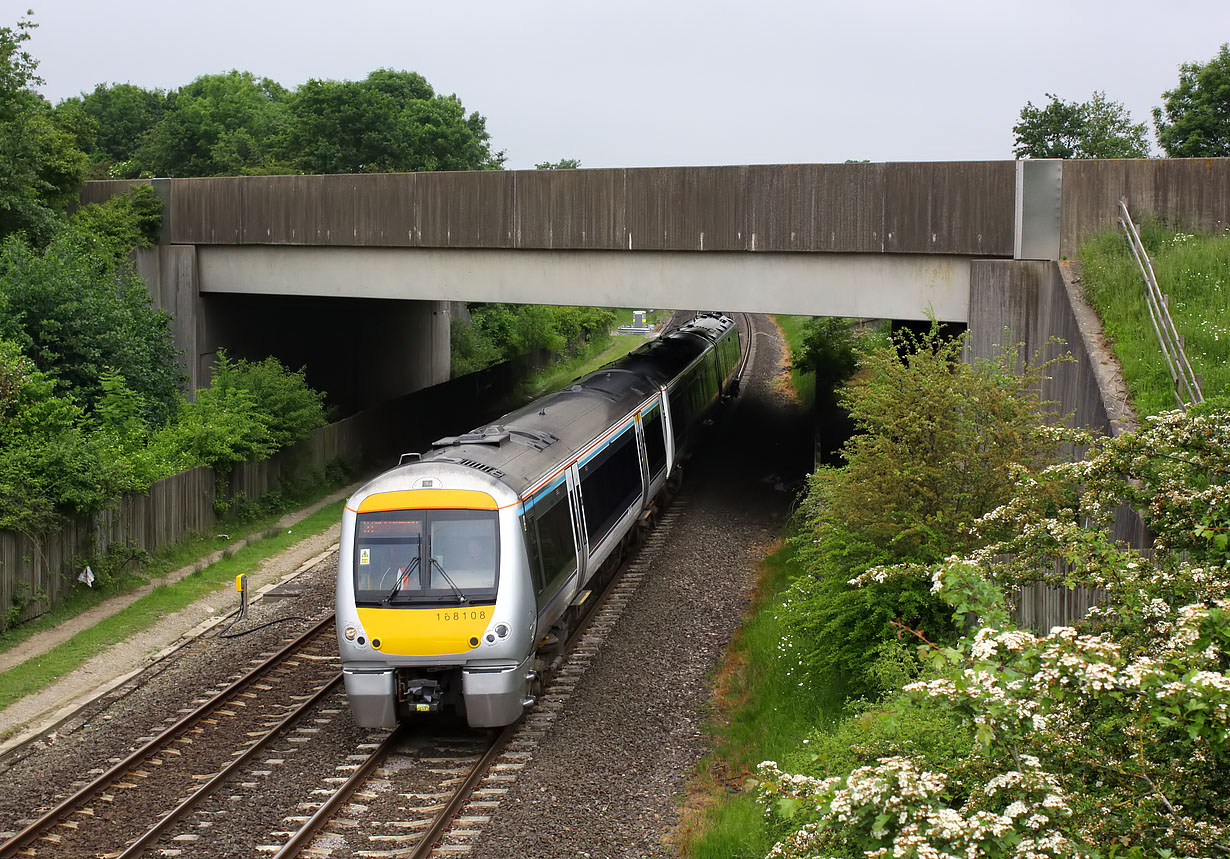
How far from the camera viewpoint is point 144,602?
16.9m

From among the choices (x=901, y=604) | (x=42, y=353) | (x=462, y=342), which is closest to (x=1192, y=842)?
(x=901, y=604)

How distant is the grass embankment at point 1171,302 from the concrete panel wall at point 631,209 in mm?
2195

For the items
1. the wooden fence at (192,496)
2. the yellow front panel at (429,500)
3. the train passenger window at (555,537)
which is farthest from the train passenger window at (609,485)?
the wooden fence at (192,496)

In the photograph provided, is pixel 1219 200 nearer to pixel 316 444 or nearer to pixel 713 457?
pixel 713 457

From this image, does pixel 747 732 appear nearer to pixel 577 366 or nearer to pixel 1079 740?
pixel 1079 740

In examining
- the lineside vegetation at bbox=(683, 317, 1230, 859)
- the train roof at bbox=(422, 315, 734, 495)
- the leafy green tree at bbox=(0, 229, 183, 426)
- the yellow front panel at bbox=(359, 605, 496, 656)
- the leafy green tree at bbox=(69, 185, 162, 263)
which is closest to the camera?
the lineside vegetation at bbox=(683, 317, 1230, 859)

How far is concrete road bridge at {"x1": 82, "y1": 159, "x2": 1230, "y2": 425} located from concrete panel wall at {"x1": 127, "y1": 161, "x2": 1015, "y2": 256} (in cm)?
3

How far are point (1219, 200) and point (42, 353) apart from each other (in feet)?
70.8

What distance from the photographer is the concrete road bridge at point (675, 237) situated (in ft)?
57.7

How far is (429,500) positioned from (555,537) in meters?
1.97

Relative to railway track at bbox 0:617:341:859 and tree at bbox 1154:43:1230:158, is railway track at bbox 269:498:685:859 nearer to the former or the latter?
railway track at bbox 0:617:341:859

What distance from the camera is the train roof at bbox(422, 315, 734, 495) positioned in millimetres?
12398

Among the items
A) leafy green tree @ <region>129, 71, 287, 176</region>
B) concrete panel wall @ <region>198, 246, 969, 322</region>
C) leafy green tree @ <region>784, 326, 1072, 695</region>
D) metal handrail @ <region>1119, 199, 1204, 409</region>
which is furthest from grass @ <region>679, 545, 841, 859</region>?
leafy green tree @ <region>129, 71, 287, 176</region>

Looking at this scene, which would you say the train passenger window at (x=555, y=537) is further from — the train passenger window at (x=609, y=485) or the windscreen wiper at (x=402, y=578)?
the windscreen wiper at (x=402, y=578)
